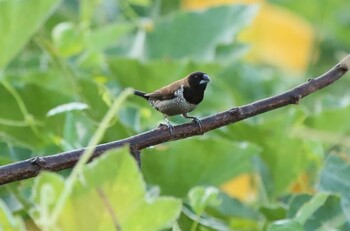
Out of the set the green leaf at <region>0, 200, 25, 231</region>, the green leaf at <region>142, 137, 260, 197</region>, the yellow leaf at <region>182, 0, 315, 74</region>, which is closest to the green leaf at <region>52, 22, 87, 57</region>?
the green leaf at <region>142, 137, 260, 197</region>

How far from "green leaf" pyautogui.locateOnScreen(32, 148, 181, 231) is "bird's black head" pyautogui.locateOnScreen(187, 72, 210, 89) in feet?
0.69

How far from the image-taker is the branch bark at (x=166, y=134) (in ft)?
1.53

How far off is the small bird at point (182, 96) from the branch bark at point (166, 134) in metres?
0.09

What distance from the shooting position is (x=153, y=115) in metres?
0.81

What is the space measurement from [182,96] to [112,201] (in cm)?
22

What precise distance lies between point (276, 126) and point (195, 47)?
209 mm

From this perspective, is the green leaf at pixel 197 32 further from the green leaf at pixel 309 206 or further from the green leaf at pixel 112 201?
the green leaf at pixel 112 201

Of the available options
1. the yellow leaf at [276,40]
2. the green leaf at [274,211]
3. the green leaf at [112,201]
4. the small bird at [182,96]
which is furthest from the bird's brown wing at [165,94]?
the yellow leaf at [276,40]

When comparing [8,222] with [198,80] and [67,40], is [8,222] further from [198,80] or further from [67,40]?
[67,40]

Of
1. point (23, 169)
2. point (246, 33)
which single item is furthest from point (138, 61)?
point (246, 33)

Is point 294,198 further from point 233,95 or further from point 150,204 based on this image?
point 233,95

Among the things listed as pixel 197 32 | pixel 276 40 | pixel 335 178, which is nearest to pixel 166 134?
pixel 335 178

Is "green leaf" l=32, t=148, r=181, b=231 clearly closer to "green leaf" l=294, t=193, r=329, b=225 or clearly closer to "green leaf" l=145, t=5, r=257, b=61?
"green leaf" l=294, t=193, r=329, b=225

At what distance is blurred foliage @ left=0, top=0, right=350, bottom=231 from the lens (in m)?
0.41
